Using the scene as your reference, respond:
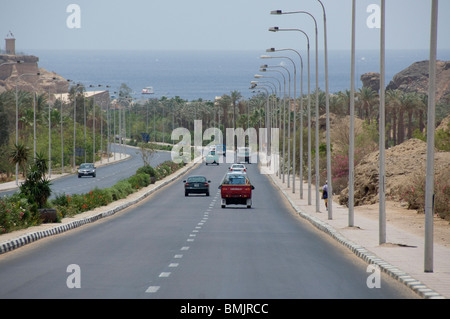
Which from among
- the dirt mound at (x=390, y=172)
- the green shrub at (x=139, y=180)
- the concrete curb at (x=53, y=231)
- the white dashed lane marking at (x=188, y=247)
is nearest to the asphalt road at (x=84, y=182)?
the green shrub at (x=139, y=180)

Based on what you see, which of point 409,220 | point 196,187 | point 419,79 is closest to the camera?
point 409,220

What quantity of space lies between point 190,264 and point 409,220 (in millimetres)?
17703

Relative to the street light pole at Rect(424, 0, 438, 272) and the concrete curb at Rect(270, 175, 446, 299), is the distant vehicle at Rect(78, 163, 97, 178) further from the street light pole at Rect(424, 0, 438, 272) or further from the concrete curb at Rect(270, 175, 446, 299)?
the street light pole at Rect(424, 0, 438, 272)

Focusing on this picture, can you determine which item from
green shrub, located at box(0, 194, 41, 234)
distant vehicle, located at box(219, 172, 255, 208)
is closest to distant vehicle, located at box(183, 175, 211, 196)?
distant vehicle, located at box(219, 172, 255, 208)

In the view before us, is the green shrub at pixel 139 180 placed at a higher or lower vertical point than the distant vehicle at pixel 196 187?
lower

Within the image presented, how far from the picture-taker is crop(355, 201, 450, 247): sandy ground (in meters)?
28.4

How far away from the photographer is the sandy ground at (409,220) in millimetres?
28441

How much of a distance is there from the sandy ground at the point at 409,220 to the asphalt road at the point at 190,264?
344 cm

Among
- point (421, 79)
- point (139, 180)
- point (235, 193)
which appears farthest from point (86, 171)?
point (421, 79)

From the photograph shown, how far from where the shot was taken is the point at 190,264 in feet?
63.1

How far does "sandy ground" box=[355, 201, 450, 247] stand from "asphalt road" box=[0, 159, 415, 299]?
3443 millimetres

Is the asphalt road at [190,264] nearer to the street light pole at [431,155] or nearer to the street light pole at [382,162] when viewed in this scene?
the street light pole at [431,155]

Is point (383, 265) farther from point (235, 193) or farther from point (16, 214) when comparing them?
point (235, 193)

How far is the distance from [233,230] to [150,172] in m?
45.5
